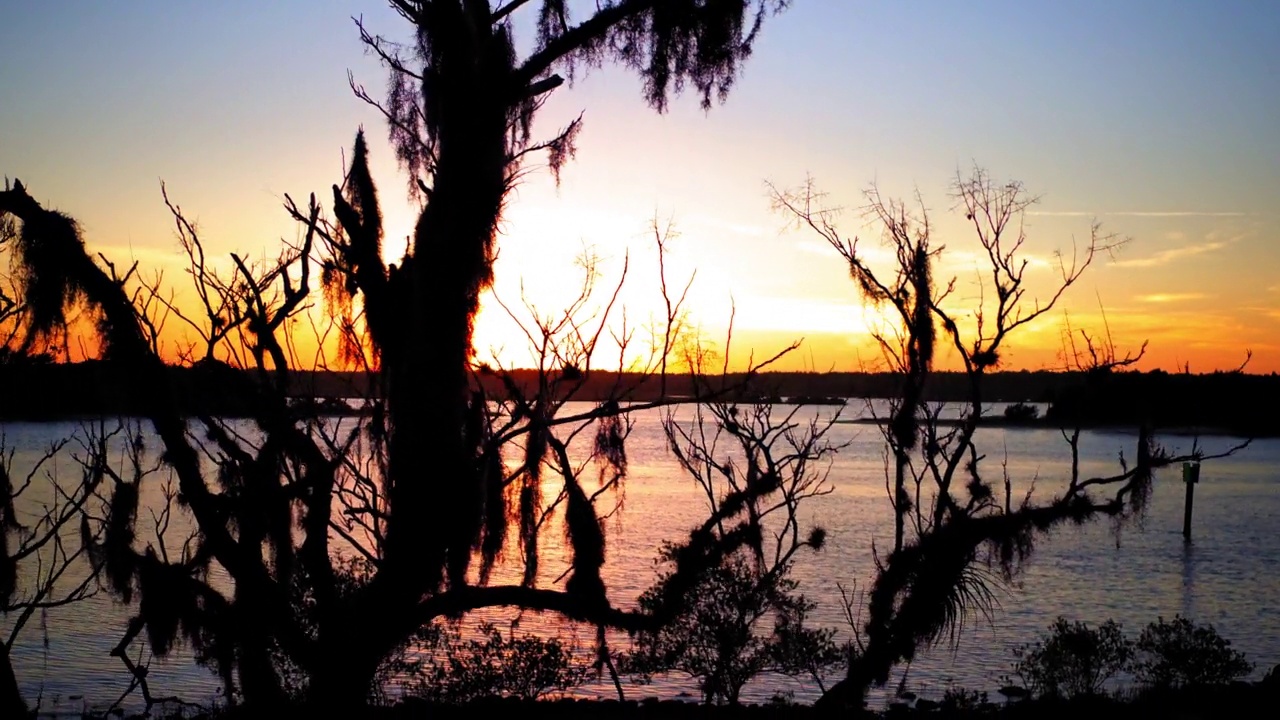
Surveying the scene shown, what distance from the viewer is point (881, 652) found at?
1080cm

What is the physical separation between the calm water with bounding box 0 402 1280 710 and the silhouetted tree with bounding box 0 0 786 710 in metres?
3.28

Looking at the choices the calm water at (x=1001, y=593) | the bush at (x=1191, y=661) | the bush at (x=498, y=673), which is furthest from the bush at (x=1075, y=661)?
the bush at (x=498, y=673)

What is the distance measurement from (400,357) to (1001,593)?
23308 mm

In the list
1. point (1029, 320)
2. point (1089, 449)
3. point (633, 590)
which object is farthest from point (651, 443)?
point (1029, 320)

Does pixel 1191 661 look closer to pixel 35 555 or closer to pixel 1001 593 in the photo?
pixel 1001 593

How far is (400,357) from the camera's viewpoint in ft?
23.1

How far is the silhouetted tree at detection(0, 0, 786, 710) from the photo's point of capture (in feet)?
21.7

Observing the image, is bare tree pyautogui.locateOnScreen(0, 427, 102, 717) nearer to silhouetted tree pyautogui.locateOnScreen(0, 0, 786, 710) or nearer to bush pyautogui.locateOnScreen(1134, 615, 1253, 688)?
silhouetted tree pyautogui.locateOnScreen(0, 0, 786, 710)

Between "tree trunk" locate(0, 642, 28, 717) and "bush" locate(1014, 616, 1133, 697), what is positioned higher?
"tree trunk" locate(0, 642, 28, 717)

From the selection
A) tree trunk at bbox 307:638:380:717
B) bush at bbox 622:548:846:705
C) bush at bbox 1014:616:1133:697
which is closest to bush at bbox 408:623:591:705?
bush at bbox 622:548:846:705

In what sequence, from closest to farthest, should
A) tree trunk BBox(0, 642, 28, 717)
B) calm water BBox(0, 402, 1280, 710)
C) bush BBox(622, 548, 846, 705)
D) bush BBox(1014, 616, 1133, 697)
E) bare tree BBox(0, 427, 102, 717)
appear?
tree trunk BBox(0, 642, 28, 717)
bare tree BBox(0, 427, 102, 717)
bush BBox(622, 548, 846, 705)
bush BBox(1014, 616, 1133, 697)
calm water BBox(0, 402, 1280, 710)

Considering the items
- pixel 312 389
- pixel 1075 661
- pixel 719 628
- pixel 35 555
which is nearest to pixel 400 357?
pixel 312 389

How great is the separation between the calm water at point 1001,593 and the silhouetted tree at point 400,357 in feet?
10.8

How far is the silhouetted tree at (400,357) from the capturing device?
21.7ft
